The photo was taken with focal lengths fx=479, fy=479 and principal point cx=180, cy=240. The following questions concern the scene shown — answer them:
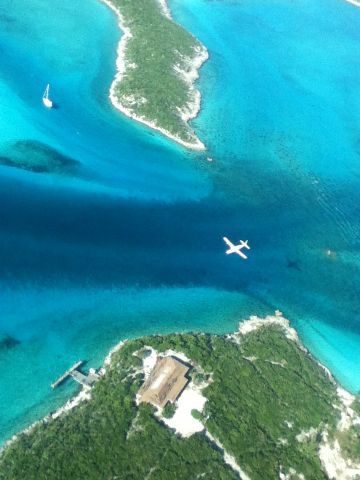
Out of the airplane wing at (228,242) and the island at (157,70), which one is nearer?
the airplane wing at (228,242)

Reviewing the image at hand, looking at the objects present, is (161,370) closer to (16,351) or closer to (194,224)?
(16,351)

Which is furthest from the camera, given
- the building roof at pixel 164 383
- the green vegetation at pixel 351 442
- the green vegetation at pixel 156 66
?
the green vegetation at pixel 156 66

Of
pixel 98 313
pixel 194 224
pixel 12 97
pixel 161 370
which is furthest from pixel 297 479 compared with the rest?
pixel 12 97

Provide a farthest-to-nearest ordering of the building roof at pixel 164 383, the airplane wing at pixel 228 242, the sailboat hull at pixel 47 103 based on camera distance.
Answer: the sailboat hull at pixel 47 103 → the airplane wing at pixel 228 242 → the building roof at pixel 164 383

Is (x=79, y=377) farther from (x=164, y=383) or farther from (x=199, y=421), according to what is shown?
(x=199, y=421)

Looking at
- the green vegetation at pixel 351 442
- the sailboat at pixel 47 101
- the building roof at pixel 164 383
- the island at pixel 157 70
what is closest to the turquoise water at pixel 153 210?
the sailboat at pixel 47 101

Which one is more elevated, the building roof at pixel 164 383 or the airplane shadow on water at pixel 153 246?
the airplane shadow on water at pixel 153 246

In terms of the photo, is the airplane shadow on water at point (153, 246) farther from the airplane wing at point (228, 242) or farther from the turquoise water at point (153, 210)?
the airplane wing at point (228, 242)

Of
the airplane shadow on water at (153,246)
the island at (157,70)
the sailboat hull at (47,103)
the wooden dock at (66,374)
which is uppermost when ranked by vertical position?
the island at (157,70)
